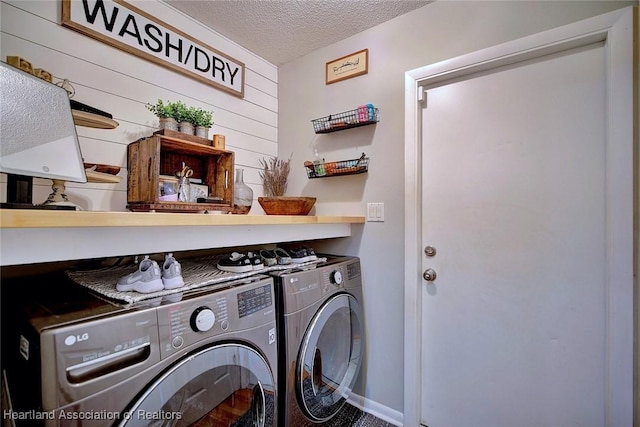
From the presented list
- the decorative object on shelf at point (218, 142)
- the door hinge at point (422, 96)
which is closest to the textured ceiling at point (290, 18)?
the door hinge at point (422, 96)

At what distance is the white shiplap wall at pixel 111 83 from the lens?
3.96 ft

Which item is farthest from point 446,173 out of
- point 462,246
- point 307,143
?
point 307,143

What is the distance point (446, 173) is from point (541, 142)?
433 millimetres

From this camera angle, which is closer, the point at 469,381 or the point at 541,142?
the point at 541,142

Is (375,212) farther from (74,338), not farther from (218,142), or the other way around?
(74,338)

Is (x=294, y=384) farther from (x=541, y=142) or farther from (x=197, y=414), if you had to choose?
(x=541, y=142)

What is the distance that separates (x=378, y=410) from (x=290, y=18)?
2.47m

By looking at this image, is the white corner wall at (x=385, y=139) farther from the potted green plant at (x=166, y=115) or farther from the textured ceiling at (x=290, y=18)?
the potted green plant at (x=166, y=115)

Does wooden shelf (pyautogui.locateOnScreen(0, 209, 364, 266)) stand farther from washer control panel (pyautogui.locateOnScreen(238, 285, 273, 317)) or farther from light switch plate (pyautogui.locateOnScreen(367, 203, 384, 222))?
light switch plate (pyautogui.locateOnScreen(367, 203, 384, 222))

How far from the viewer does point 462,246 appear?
Answer: 154 centimetres

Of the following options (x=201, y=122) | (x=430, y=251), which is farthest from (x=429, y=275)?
(x=201, y=122)

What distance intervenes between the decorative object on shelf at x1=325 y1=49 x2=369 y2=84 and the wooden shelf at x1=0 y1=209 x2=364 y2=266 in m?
1.14

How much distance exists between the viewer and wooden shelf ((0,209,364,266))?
0.70 meters

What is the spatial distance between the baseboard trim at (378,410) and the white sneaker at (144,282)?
4.93ft
